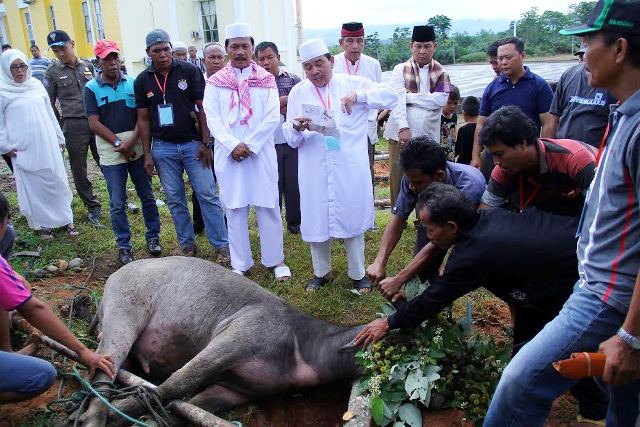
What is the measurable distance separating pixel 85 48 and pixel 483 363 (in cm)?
2339

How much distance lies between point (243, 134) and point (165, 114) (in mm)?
1012

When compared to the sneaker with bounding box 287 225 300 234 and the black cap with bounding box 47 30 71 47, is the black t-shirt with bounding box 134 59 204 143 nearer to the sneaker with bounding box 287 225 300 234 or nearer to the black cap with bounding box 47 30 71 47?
the sneaker with bounding box 287 225 300 234

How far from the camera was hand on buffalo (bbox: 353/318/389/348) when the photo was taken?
146 inches

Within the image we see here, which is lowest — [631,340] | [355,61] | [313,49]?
[631,340]

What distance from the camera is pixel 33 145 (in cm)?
741

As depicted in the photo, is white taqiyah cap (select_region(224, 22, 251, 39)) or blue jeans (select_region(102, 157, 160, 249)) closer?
white taqiyah cap (select_region(224, 22, 251, 39))

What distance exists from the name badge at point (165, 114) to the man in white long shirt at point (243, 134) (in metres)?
0.58

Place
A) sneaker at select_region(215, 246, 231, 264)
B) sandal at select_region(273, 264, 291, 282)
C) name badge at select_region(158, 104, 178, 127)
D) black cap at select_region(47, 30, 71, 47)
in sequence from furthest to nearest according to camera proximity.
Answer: black cap at select_region(47, 30, 71, 47)
sneaker at select_region(215, 246, 231, 264)
name badge at select_region(158, 104, 178, 127)
sandal at select_region(273, 264, 291, 282)

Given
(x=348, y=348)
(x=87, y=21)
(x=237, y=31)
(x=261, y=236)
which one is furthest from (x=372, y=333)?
(x=87, y=21)

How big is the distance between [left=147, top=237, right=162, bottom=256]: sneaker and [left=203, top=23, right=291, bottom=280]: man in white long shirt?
138 cm

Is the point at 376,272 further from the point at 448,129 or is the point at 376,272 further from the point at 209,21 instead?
the point at 209,21

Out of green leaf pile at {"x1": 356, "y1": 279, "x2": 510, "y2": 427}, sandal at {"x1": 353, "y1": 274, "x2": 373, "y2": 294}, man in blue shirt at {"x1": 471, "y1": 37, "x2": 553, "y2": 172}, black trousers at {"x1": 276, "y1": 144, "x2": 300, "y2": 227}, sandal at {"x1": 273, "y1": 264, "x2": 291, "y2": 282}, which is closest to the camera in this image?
green leaf pile at {"x1": 356, "y1": 279, "x2": 510, "y2": 427}

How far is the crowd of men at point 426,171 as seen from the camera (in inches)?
94.0

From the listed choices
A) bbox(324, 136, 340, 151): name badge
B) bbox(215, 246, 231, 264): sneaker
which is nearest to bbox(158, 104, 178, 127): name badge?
bbox(215, 246, 231, 264): sneaker
